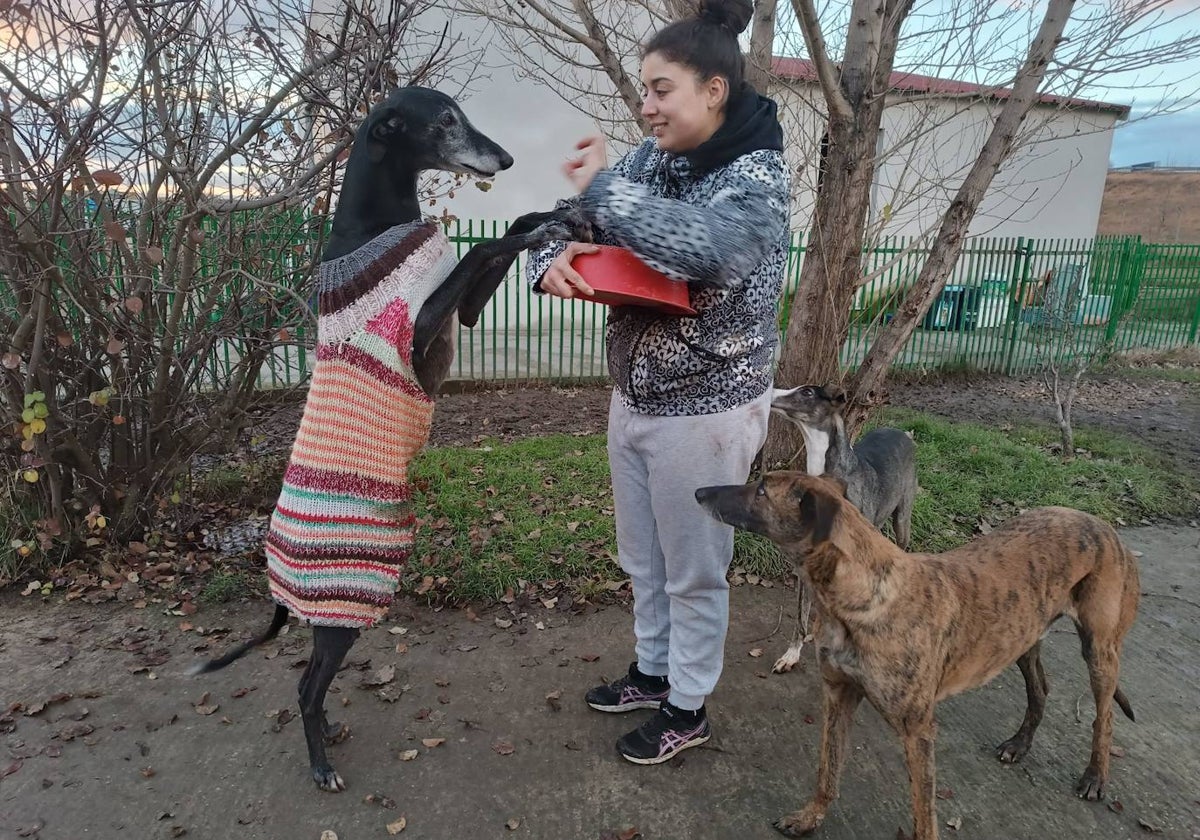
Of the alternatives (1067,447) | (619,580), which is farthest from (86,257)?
(1067,447)

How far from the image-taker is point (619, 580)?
4.10 m

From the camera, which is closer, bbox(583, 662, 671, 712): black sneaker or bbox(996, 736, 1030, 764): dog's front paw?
bbox(996, 736, 1030, 764): dog's front paw

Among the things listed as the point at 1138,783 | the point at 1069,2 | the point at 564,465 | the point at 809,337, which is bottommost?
the point at 1138,783

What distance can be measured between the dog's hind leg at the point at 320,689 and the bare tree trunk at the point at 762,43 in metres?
3.96

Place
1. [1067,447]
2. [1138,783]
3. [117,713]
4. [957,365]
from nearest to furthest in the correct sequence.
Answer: [1138,783] < [117,713] < [1067,447] < [957,365]

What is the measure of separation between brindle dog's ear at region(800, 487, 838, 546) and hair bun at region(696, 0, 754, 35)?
4.45 ft

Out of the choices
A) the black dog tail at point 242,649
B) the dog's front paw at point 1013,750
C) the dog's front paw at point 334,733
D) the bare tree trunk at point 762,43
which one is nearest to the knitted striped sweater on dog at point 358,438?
the black dog tail at point 242,649

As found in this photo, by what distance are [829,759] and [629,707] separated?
0.86 m

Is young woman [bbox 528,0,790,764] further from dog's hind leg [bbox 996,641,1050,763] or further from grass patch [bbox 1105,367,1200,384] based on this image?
grass patch [bbox 1105,367,1200,384]

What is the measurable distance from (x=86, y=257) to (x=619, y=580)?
3.10 metres

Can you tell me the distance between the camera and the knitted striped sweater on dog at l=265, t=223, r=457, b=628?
2.08 m

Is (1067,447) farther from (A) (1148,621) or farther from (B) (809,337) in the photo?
(B) (809,337)

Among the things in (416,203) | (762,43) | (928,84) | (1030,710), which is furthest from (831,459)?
(928,84)

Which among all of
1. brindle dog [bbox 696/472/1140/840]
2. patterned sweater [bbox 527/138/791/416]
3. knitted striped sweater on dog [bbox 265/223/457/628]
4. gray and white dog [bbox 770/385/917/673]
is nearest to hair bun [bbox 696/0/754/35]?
patterned sweater [bbox 527/138/791/416]
